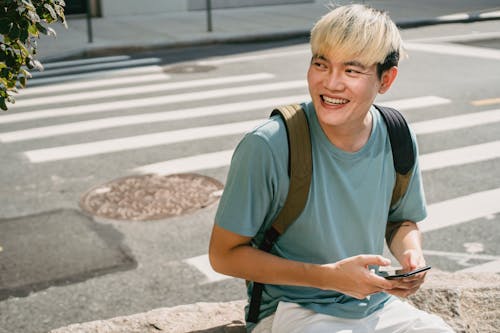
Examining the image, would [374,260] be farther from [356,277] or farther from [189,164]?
[189,164]

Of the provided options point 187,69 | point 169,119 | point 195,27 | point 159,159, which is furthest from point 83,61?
point 159,159

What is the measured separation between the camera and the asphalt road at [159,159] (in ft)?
16.3

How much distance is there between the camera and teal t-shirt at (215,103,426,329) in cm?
259

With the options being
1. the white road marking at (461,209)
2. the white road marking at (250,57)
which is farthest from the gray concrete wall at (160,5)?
the white road marking at (461,209)

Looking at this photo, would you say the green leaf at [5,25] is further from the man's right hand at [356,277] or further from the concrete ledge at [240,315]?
the man's right hand at [356,277]

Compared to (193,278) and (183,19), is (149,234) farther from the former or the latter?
(183,19)

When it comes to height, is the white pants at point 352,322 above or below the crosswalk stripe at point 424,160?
above

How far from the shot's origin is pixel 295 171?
263 centimetres

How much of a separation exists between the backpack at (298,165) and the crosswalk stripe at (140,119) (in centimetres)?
658

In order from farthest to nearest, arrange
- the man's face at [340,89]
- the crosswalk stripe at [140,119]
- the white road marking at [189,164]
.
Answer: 1. the crosswalk stripe at [140,119]
2. the white road marking at [189,164]
3. the man's face at [340,89]

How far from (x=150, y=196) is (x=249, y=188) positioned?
4.13 metres

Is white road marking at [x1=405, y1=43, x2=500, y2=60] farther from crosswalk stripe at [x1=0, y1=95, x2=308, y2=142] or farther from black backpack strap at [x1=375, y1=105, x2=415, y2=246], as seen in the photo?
black backpack strap at [x1=375, y1=105, x2=415, y2=246]

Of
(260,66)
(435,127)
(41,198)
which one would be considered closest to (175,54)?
(260,66)

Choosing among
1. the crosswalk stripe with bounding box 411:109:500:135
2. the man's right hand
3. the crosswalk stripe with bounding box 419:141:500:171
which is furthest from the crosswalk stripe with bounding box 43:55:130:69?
the man's right hand
